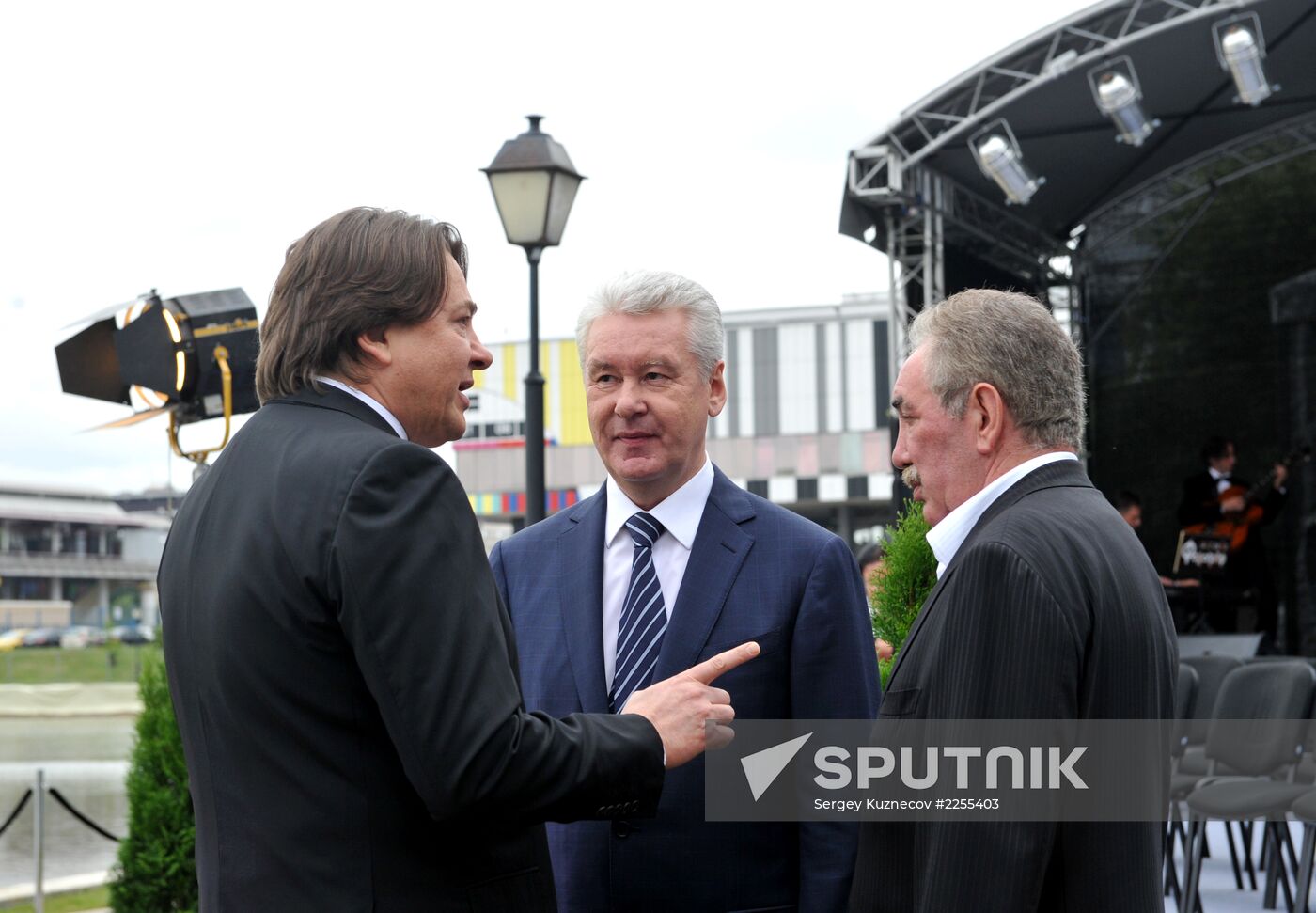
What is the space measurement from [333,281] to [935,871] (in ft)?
3.61

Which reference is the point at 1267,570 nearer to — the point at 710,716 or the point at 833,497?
the point at 710,716

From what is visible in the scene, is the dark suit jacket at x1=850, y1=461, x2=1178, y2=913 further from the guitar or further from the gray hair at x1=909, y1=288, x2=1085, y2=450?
the guitar

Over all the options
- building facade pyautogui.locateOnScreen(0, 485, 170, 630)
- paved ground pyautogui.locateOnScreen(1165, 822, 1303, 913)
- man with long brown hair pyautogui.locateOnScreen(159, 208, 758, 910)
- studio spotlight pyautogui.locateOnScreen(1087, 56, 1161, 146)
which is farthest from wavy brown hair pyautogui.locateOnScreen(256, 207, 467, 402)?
building facade pyautogui.locateOnScreen(0, 485, 170, 630)

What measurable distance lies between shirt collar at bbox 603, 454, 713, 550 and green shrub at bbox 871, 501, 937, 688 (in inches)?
20.6

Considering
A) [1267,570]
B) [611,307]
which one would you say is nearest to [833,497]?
[1267,570]

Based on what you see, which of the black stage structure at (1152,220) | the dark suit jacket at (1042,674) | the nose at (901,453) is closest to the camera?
the dark suit jacket at (1042,674)

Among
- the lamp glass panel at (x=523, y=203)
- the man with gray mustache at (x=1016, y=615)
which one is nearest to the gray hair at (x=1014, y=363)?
the man with gray mustache at (x=1016, y=615)

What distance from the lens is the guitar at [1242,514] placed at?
1271 cm

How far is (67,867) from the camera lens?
386 inches

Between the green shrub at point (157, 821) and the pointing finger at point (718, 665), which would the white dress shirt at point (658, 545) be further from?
the green shrub at point (157, 821)

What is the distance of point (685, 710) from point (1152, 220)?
1466cm

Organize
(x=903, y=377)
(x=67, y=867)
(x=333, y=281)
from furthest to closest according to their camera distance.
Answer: (x=67, y=867) → (x=903, y=377) → (x=333, y=281)

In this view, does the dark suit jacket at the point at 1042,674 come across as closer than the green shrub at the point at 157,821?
Yes

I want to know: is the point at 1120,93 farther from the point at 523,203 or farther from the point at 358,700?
the point at 358,700
